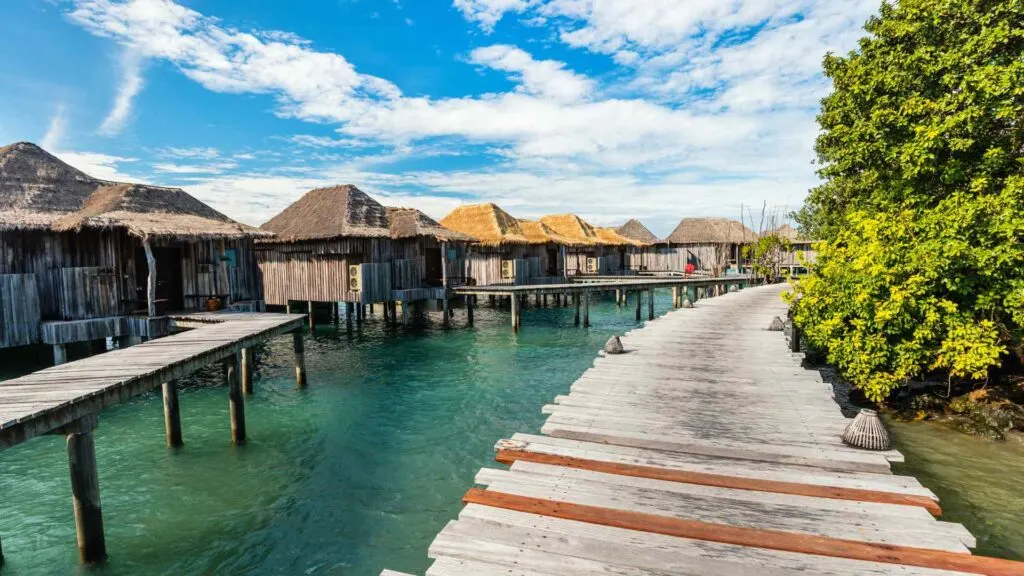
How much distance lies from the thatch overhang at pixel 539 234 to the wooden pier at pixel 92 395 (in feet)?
79.0

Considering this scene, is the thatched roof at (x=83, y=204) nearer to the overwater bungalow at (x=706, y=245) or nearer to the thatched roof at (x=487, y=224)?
the thatched roof at (x=487, y=224)

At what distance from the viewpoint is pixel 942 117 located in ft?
31.2

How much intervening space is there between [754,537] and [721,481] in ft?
2.88

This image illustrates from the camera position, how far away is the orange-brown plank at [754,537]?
123 inches

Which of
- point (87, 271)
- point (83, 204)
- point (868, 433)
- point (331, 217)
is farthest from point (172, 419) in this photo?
point (331, 217)

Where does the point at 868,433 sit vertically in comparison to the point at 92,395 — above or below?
below

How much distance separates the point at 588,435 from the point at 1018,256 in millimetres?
8499

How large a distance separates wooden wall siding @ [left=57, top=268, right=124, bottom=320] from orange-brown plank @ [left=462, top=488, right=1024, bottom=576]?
51.7 ft

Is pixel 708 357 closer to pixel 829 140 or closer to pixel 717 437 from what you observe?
pixel 717 437

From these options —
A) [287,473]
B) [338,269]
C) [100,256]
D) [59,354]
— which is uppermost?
[100,256]

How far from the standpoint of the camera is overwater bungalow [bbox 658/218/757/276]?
44.0 m

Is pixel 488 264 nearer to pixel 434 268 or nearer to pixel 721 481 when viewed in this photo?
pixel 434 268

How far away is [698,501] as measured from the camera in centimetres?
400

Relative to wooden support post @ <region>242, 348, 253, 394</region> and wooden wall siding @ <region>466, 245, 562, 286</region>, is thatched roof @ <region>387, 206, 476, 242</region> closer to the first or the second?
wooden wall siding @ <region>466, 245, 562, 286</region>
